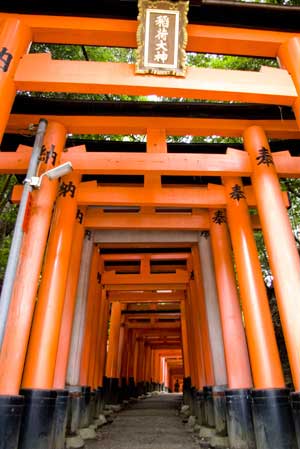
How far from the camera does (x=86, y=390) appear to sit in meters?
7.70

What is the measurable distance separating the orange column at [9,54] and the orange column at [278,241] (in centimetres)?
361

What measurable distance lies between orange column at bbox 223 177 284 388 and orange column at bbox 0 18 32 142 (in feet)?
13.4

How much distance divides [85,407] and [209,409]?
2671 mm

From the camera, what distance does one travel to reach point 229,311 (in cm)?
637

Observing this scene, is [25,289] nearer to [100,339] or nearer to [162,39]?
[162,39]

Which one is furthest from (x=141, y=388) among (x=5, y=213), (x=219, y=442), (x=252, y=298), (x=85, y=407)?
(x=252, y=298)

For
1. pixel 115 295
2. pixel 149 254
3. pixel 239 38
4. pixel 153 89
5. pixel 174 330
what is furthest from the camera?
pixel 174 330

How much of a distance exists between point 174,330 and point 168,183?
14.1m

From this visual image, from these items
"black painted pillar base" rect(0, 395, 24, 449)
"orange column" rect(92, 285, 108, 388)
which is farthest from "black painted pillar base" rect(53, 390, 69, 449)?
"orange column" rect(92, 285, 108, 388)

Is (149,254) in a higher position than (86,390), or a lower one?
higher

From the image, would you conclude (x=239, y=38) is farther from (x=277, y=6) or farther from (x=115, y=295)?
(x=115, y=295)

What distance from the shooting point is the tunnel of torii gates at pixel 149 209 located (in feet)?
13.9

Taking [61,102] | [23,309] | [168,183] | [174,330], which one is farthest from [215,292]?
[174,330]

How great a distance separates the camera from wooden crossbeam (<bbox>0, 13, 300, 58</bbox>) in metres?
4.34
